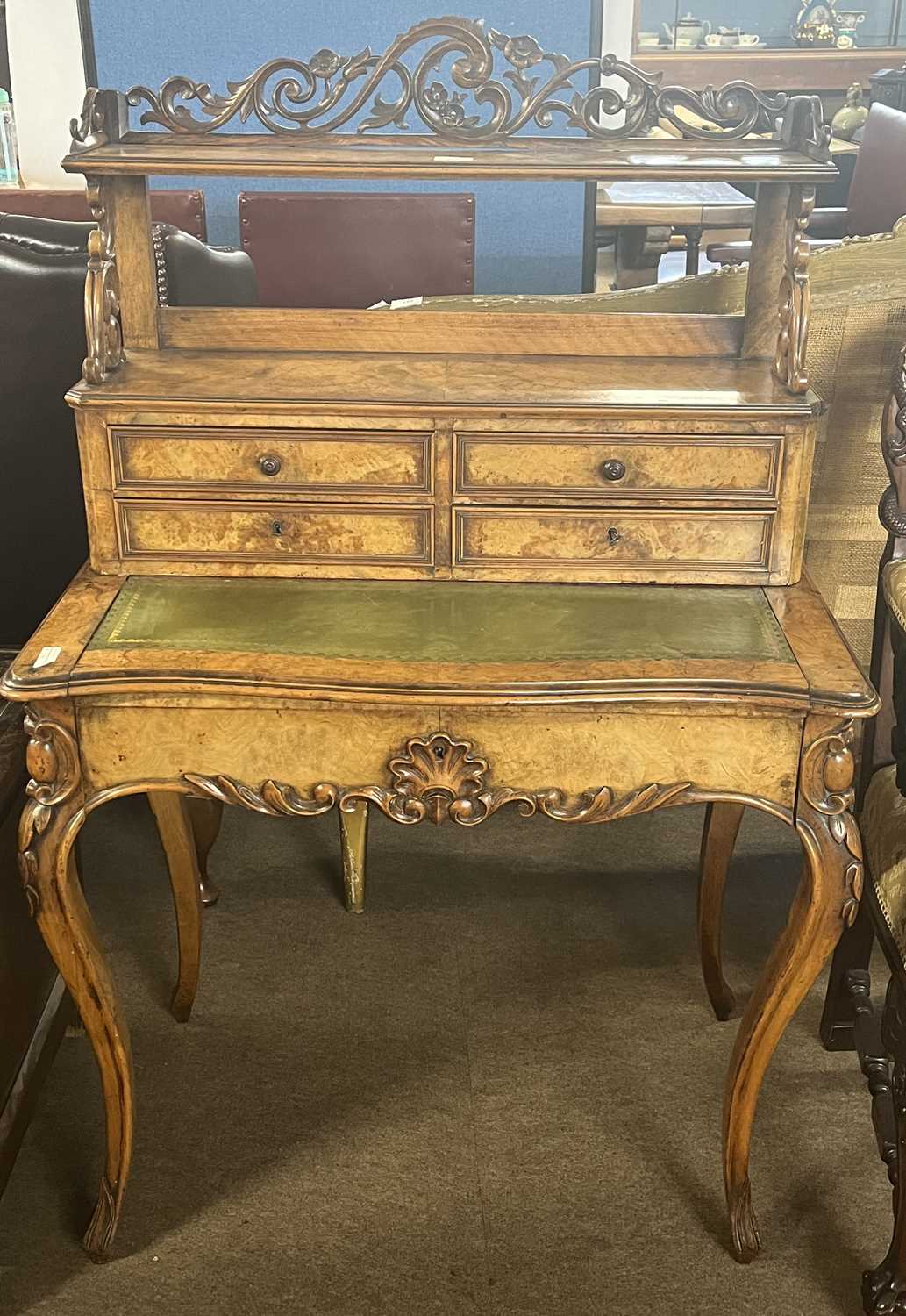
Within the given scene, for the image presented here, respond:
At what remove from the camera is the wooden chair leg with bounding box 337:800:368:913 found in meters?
2.36

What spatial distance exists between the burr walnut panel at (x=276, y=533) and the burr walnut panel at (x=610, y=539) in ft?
0.22

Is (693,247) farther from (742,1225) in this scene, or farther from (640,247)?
(742,1225)

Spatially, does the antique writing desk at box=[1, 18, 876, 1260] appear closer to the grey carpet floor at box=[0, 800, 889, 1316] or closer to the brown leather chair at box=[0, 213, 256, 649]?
the grey carpet floor at box=[0, 800, 889, 1316]

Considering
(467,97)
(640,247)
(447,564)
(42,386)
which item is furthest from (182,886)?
(640,247)

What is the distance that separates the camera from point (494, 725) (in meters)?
1.48

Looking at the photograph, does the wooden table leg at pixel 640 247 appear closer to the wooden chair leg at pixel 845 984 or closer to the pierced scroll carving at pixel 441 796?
the wooden chair leg at pixel 845 984

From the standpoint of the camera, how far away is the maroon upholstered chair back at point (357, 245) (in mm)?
3988

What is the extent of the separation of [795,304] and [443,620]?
0.58 metres

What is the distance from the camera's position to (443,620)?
1571mm

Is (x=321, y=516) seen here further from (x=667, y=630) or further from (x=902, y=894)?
(x=902, y=894)

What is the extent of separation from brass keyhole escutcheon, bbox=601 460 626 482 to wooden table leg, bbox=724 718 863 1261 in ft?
1.26

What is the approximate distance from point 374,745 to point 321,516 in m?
0.33

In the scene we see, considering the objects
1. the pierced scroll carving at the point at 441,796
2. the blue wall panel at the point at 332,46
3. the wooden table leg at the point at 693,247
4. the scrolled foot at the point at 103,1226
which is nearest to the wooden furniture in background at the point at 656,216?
the wooden table leg at the point at 693,247

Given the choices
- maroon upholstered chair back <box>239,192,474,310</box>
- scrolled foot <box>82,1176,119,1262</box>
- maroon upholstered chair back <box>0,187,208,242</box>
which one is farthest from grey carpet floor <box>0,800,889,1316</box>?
maroon upholstered chair back <box>0,187,208,242</box>
